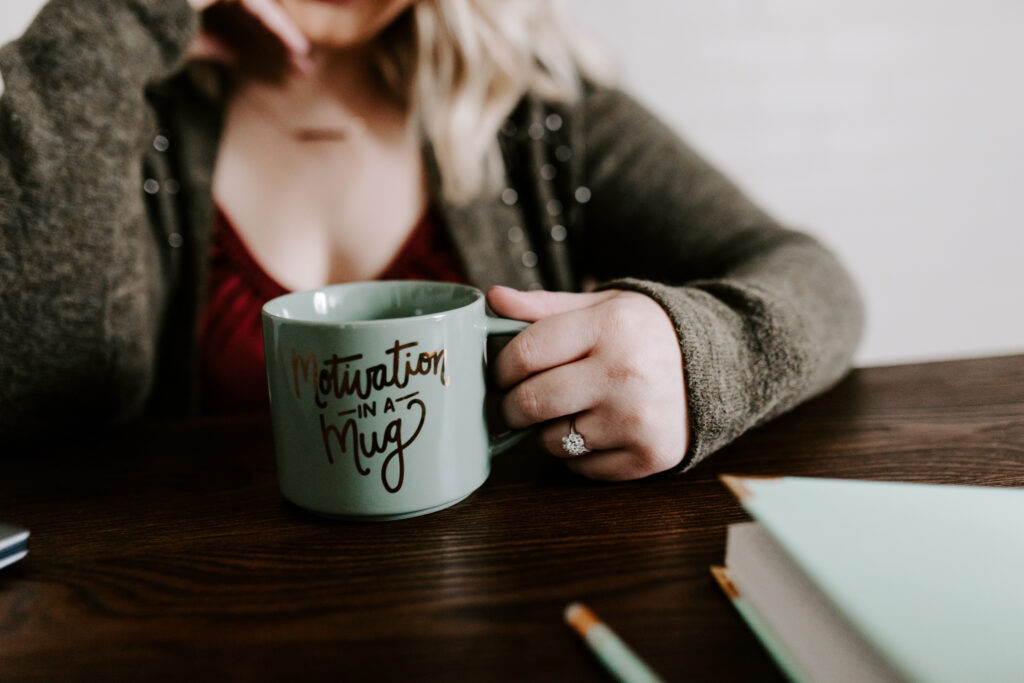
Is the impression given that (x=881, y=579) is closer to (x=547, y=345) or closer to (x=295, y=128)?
(x=547, y=345)

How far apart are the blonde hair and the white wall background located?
0.58m

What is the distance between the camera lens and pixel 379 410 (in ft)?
1.15

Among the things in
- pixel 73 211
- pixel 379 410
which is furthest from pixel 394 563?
pixel 73 211

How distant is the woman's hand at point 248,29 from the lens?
72 cm

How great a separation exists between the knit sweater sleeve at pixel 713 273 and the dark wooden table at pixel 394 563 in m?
0.05

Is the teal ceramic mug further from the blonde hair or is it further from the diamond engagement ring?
the blonde hair

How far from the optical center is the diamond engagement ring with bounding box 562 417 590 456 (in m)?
0.41

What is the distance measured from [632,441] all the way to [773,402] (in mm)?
128

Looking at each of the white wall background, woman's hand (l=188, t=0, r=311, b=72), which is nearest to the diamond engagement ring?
woman's hand (l=188, t=0, r=311, b=72)

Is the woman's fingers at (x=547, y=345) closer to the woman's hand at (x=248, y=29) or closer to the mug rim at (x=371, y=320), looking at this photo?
the mug rim at (x=371, y=320)

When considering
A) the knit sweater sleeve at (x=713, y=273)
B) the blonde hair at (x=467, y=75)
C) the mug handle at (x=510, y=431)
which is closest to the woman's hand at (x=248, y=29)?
the blonde hair at (x=467, y=75)

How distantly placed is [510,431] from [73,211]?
1.49 feet

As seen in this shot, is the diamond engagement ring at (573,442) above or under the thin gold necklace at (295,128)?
under

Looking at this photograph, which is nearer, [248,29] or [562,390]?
[562,390]
